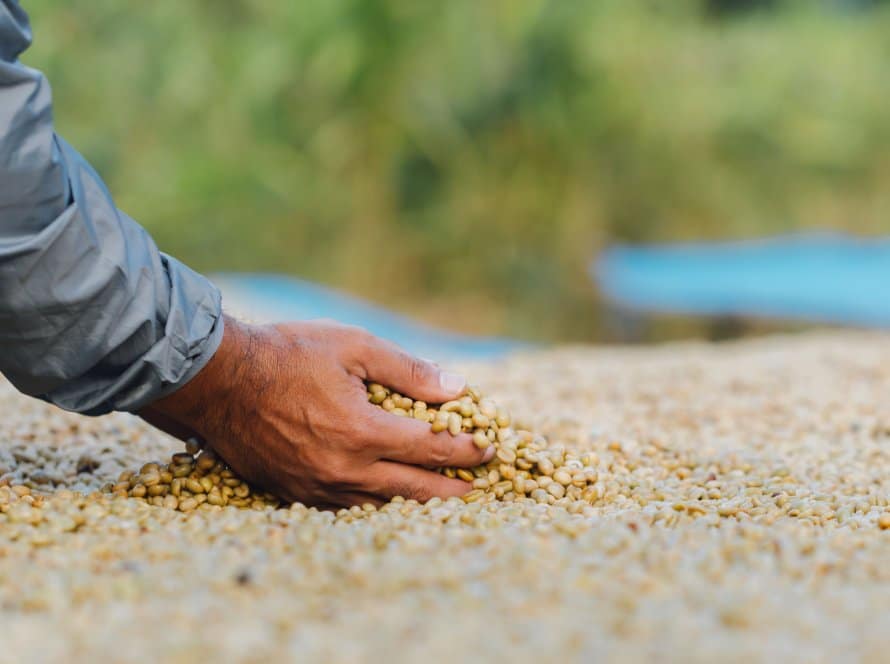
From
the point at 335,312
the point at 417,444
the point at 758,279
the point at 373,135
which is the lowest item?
the point at 417,444

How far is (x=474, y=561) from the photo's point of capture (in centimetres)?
140

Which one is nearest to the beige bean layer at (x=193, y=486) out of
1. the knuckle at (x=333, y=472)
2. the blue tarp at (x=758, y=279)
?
the knuckle at (x=333, y=472)

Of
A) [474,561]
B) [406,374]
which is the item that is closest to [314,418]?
[406,374]

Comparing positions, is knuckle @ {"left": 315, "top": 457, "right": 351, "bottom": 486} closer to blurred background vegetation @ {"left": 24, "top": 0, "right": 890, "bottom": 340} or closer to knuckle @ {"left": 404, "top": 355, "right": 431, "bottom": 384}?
knuckle @ {"left": 404, "top": 355, "right": 431, "bottom": 384}

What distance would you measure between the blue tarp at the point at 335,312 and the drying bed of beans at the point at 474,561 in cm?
339

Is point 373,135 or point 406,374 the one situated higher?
point 373,135

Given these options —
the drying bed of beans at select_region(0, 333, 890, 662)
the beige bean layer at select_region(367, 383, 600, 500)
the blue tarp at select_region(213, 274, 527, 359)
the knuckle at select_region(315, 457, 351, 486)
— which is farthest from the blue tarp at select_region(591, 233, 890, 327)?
the knuckle at select_region(315, 457, 351, 486)

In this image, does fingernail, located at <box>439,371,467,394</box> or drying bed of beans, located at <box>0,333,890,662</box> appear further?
fingernail, located at <box>439,371,467,394</box>

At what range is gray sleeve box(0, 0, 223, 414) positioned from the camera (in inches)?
61.7

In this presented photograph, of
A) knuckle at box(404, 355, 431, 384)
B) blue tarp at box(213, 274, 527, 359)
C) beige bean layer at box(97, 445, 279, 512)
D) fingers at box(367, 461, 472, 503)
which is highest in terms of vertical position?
blue tarp at box(213, 274, 527, 359)

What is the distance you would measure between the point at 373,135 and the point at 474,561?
649 centimetres

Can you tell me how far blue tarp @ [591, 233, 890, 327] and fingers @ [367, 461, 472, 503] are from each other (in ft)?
17.4

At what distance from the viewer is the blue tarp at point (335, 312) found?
5.93 meters

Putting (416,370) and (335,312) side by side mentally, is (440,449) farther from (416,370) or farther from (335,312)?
(335,312)
